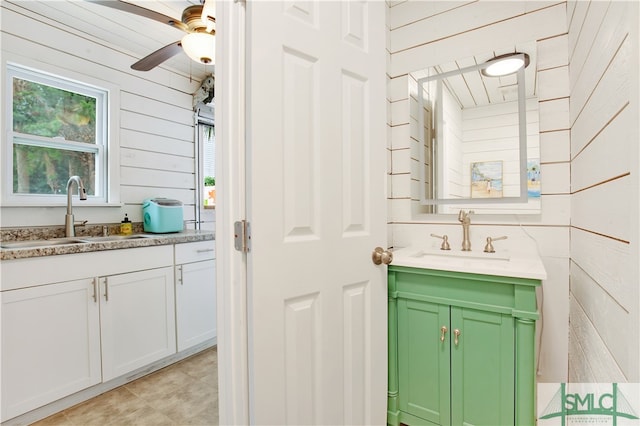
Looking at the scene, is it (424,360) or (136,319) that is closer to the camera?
(424,360)

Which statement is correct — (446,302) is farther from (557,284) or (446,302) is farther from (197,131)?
(197,131)

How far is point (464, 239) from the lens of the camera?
178 centimetres

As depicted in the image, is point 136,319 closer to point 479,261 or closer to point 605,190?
point 479,261

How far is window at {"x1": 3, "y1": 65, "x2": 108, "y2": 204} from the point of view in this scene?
214 cm

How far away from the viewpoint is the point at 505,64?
5.62ft

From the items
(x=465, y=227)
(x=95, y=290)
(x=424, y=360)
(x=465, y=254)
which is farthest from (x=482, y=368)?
(x=95, y=290)

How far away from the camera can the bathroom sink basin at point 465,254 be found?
5.44 ft

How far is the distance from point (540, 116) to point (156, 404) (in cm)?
269

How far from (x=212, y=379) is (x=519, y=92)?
8.48 ft

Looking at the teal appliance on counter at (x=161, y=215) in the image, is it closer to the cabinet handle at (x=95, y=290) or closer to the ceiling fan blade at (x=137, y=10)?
the cabinet handle at (x=95, y=290)

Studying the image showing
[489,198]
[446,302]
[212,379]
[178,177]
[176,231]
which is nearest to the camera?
Answer: [446,302]

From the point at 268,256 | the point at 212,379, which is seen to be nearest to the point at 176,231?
the point at 212,379

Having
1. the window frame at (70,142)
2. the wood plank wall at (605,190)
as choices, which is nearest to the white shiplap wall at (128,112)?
the window frame at (70,142)

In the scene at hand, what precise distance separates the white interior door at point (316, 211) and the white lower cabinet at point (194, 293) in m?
1.53
